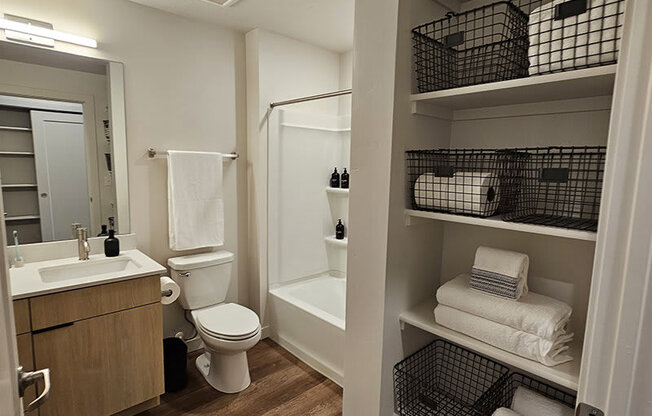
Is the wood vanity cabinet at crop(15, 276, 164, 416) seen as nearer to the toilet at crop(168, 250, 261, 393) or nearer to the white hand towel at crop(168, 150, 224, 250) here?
the toilet at crop(168, 250, 261, 393)

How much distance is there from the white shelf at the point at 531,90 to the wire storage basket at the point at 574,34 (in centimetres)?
4

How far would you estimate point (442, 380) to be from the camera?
1.59 meters

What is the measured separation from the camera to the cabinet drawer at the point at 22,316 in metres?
1.56

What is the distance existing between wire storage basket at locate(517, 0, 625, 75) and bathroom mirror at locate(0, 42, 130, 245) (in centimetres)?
229

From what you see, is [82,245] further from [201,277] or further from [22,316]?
[201,277]

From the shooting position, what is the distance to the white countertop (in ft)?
5.32

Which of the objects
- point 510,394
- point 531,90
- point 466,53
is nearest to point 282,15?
point 466,53

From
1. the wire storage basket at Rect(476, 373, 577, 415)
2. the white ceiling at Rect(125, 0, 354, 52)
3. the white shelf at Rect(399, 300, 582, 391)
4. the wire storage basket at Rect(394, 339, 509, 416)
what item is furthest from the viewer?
the white ceiling at Rect(125, 0, 354, 52)

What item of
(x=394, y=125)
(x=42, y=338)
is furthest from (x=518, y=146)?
(x=42, y=338)

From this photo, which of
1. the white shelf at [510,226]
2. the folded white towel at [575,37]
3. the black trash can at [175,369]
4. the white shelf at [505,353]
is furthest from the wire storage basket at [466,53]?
the black trash can at [175,369]

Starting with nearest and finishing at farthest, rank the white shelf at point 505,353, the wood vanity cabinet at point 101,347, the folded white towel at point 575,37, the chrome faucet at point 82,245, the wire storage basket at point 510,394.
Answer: the folded white towel at point 575,37 → the white shelf at point 505,353 → the wire storage basket at point 510,394 → the wood vanity cabinet at point 101,347 → the chrome faucet at point 82,245

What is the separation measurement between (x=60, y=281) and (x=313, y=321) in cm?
151

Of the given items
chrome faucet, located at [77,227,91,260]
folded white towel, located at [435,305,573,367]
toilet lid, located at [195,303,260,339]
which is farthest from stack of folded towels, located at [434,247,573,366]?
chrome faucet, located at [77,227,91,260]

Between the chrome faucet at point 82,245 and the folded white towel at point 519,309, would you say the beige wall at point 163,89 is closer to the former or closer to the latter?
the chrome faucet at point 82,245
